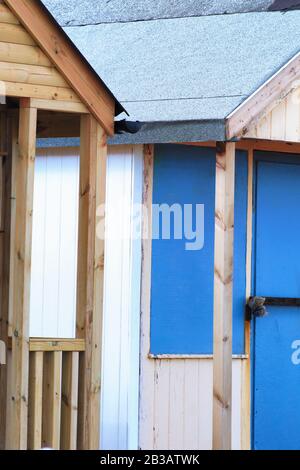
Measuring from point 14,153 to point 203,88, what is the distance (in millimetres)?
1661

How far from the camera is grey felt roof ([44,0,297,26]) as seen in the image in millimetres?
10484

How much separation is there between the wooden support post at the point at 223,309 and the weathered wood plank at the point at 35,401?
128 cm

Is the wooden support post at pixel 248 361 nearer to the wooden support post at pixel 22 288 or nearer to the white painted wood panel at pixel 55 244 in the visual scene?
the white painted wood panel at pixel 55 244

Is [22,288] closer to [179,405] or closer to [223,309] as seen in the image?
[223,309]

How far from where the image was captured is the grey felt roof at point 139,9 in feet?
34.4

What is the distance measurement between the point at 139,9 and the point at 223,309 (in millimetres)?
3897

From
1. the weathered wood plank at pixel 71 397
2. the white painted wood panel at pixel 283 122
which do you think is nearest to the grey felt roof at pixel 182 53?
the white painted wood panel at pixel 283 122

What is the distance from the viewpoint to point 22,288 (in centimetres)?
721

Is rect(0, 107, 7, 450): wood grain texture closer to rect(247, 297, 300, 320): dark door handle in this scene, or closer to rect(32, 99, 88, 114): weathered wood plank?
rect(32, 99, 88, 114): weathered wood plank

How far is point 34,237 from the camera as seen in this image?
965cm

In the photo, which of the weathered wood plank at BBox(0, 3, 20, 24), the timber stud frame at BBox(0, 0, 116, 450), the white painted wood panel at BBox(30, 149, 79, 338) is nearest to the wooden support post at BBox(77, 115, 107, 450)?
the timber stud frame at BBox(0, 0, 116, 450)
